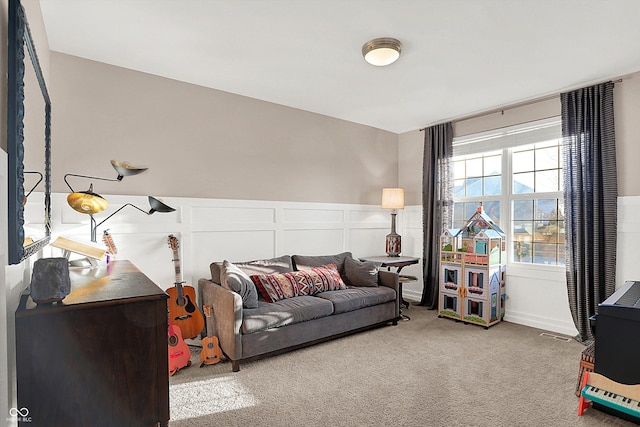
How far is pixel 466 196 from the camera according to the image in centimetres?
480

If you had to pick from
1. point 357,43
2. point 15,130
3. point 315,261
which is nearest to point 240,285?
point 315,261

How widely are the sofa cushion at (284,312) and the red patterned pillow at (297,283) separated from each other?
83mm

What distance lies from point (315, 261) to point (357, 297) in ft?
2.30

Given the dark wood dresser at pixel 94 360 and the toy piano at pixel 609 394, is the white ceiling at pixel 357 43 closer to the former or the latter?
the dark wood dresser at pixel 94 360

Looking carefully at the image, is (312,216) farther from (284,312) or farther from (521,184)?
(521,184)

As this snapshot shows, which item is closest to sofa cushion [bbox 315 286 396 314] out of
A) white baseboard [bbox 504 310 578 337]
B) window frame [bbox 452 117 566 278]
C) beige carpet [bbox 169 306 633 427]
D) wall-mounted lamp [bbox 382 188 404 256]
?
beige carpet [bbox 169 306 633 427]

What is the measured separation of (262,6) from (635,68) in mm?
3279

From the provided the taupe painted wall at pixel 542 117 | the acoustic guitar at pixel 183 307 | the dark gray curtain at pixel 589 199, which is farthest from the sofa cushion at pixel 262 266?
the dark gray curtain at pixel 589 199

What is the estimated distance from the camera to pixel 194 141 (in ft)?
11.8

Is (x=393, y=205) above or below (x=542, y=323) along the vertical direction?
above

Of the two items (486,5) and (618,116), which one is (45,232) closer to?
(486,5)

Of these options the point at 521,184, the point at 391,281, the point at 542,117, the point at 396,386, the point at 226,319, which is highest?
the point at 542,117

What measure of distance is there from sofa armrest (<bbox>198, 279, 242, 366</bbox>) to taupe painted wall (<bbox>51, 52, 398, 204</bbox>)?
1.06 metres

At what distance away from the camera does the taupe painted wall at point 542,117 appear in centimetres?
333
